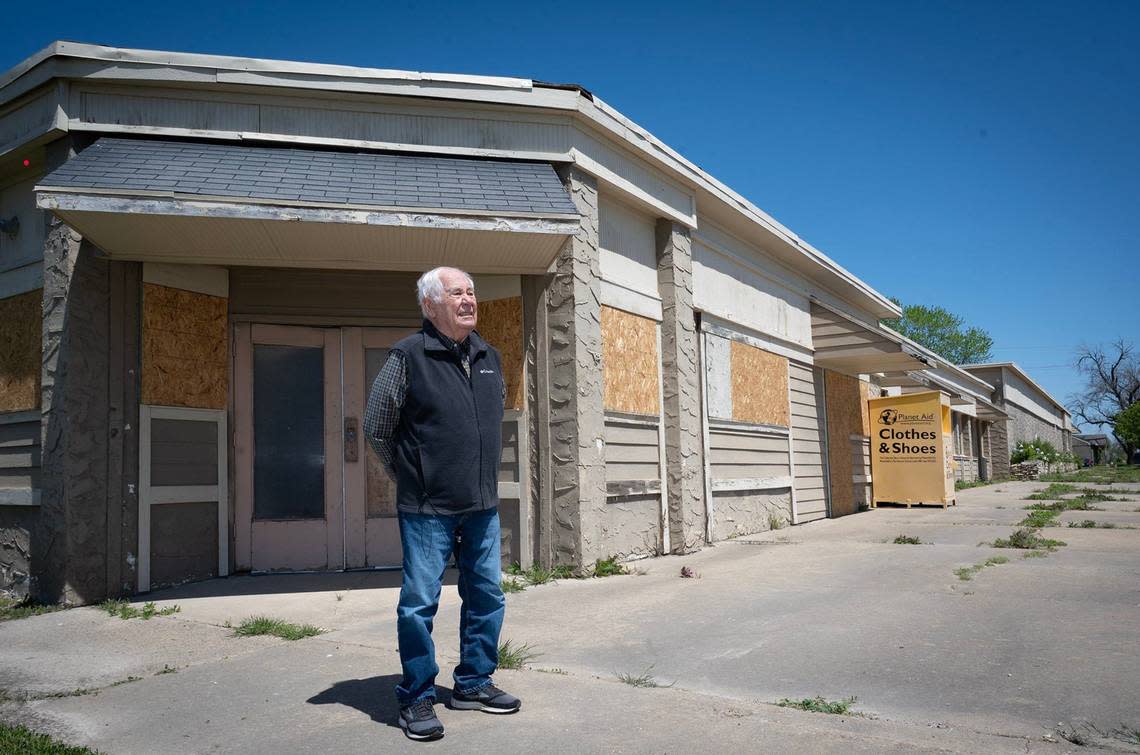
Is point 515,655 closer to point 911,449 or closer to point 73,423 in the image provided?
point 73,423

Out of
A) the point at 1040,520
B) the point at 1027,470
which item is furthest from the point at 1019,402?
the point at 1040,520

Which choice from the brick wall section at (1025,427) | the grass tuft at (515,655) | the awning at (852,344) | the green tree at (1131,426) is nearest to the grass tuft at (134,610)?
the grass tuft at (515,655)

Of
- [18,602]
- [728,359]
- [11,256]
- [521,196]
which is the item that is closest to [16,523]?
[18,602]

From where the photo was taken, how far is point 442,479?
3555mm

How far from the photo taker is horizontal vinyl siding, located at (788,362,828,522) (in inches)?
542

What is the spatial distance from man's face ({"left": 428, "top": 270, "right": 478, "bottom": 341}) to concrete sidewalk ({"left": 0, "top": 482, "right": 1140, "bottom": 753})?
1.69 m

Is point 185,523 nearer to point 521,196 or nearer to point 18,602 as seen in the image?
point 18,602

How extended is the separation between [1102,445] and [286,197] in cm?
9016

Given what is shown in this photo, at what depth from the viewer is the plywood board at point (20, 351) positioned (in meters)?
7.14

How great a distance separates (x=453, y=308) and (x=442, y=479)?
2.45ft

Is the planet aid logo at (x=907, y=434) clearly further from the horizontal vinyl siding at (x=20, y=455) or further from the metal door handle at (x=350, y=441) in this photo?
the horizontal vinyl siding at (x=20, y=455)

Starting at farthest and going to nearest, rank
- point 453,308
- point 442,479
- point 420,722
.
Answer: point 453,308
point 442,479
point 420,722

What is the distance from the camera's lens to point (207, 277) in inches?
301

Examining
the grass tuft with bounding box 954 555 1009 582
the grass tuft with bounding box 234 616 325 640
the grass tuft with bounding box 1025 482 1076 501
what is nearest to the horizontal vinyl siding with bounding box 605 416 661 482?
the grass tuft with bounding box 954 555 1009 582
